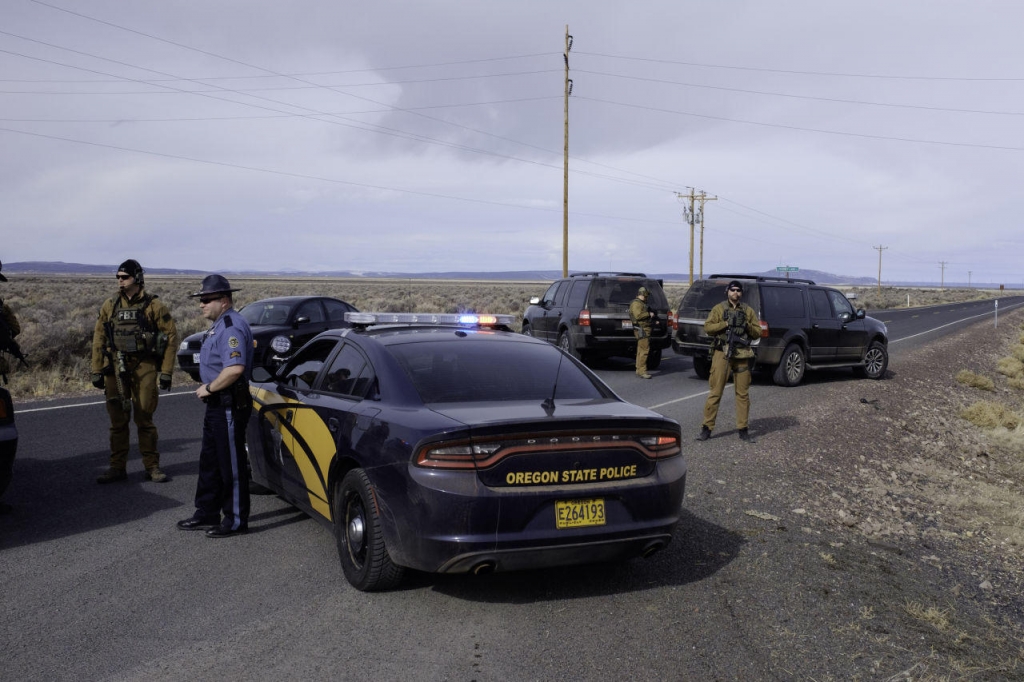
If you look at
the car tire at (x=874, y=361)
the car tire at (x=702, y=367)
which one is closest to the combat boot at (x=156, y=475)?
the car tire at (x=702, y=367)

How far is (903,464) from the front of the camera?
34.2 feet

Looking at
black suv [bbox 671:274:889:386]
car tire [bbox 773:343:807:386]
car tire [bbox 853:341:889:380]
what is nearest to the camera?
black suv [bbox 671:274:889:386]

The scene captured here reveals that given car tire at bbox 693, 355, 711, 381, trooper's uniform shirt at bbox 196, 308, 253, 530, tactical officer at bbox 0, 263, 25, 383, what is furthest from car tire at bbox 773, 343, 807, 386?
tactical officer at bbox 0, 263, 25, 383

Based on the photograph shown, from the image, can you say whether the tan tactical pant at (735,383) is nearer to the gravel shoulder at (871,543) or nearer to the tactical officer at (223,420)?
the gravel shoulder at (871,543)

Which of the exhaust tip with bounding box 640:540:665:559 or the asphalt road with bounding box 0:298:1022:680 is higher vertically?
the exhaust tip with bounding box 640:540:665:559

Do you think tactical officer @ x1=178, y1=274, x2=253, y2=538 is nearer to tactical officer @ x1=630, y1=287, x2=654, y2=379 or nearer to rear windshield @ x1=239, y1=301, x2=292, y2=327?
rear windshield @ x1=239, y1=301, x2=292, y2=327

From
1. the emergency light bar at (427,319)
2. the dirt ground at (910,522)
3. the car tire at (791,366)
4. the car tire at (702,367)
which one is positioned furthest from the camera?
the car tire at (702,367)

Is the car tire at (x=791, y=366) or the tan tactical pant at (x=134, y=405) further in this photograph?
the car tire at (x=791, y=366)

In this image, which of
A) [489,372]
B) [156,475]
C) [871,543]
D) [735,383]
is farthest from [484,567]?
[735,383]

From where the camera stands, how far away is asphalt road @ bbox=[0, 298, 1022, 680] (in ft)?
12.9

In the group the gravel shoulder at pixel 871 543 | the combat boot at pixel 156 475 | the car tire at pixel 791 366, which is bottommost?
the gravel shoulder at pixel 871 543

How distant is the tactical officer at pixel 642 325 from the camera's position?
52.5 ft

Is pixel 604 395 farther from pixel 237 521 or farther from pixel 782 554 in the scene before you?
pixel 237 521

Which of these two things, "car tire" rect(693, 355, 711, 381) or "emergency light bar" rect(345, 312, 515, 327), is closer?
"emergency light bar" rect(345, 312, 515, 327)
